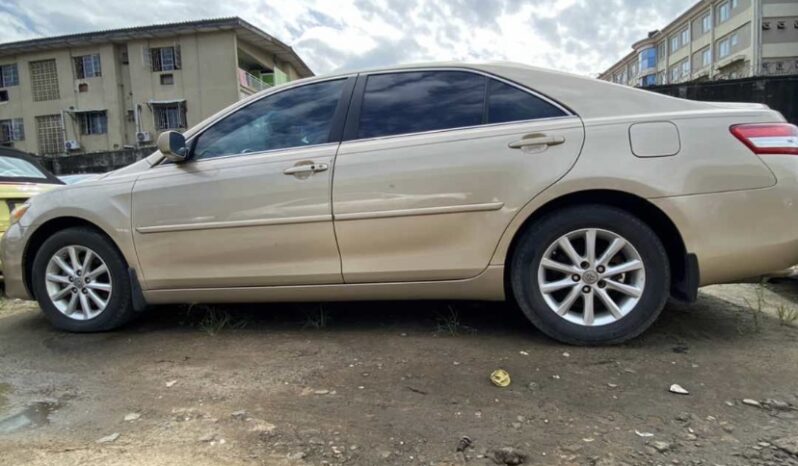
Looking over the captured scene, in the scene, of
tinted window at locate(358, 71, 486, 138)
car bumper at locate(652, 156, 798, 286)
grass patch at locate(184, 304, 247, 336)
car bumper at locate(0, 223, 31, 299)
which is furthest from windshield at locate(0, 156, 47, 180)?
car bumper at locate(652, 156, 798, 286)

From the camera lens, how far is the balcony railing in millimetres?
29781

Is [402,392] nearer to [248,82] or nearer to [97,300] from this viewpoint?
[97,300]

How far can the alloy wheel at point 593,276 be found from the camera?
274 cm

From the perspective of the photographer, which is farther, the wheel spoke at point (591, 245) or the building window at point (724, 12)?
the building window at point (724, 12)

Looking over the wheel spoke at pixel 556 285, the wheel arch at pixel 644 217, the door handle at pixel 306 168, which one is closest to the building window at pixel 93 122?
the door handle at pixel 306 168

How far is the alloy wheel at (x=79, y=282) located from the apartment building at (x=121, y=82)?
27728 millimetres

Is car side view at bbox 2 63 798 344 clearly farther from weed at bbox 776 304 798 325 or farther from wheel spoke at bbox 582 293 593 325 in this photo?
weed at bbox 776 304 798 325

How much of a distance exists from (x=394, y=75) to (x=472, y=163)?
83 cm

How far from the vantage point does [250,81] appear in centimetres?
3181

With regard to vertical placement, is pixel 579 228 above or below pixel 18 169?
below

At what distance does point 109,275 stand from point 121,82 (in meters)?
32.4

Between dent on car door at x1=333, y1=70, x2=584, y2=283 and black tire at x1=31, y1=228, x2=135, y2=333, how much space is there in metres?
1.56

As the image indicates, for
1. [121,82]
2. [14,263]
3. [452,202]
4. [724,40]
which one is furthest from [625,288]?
[724,40]

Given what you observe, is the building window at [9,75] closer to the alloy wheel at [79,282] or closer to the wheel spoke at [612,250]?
the alloy wheel at [79,282]
